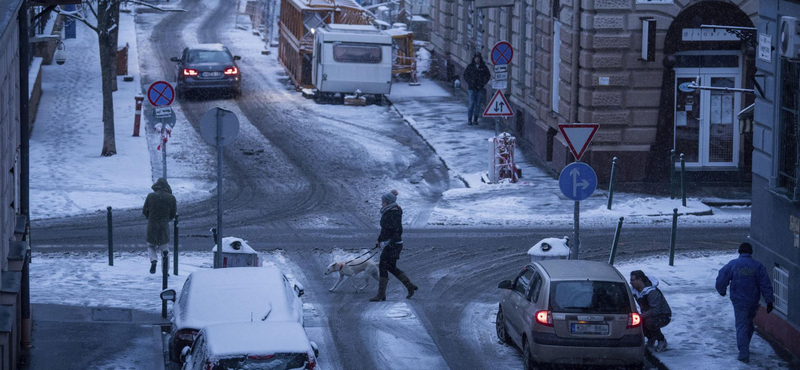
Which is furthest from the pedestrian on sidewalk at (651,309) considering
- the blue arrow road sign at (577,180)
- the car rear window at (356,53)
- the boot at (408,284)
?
the car rear window at (356,53)

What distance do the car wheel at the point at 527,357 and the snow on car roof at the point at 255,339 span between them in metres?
2.87

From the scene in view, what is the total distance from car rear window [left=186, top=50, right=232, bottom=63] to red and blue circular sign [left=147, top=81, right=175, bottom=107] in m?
14.1

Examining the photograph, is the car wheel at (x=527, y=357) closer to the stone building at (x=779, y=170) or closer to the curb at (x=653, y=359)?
the curb at (x=653, y=359)

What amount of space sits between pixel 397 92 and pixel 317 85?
326 centimetres

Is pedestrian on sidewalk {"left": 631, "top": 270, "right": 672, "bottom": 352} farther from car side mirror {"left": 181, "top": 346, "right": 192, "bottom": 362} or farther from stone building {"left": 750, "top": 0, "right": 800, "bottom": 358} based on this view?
car side mirror {"left": 181, "top": 346, "right": 192, "bottom": 362}

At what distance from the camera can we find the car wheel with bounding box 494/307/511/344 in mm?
13695

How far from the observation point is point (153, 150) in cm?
2720

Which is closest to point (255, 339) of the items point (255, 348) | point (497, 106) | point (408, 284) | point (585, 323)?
point (255, 348)

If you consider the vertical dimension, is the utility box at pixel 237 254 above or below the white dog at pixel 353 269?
above

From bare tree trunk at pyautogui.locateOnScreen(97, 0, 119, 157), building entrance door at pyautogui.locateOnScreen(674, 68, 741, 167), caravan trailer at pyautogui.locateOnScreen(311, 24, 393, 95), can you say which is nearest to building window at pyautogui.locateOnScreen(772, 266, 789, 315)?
building entrance door at pyautogui.locateOnScreen(674, 68, 741, 167)

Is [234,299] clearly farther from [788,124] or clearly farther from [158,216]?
[788,124]

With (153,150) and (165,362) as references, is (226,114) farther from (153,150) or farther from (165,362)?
(153,150)

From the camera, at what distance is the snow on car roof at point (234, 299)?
11.7 meters

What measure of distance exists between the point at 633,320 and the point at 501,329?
2.20m
